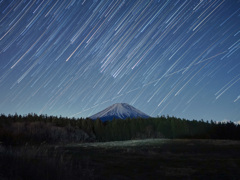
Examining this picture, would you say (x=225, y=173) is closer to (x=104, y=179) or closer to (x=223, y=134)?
(x=104, y=179)

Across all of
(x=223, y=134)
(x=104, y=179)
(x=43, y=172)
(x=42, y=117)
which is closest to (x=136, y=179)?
(x=104, y=179)

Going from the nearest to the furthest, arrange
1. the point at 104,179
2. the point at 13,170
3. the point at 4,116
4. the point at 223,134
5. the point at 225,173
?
the point at 13,170 → the point at 104,179 → the point at 225,173 → the point at 4,116 → the point at 223,134

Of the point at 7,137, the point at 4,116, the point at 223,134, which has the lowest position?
the point at 7,137

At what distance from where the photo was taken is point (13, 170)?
8203mm

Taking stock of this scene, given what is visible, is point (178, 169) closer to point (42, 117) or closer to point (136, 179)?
point (136, 179)

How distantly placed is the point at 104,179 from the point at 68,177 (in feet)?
4.94

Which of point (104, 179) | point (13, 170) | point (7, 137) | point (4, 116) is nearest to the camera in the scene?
point (13, 170)

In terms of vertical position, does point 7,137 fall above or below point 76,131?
below

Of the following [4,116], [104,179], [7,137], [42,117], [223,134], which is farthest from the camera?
[223,134]

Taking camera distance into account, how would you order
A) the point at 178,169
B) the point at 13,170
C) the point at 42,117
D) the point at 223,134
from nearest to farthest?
1. the point at 13,170
2. the point at 178,169
3. the point at 42,117
4. the point at 223,134

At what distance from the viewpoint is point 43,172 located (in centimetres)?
843

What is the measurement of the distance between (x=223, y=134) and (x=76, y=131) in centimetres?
3040

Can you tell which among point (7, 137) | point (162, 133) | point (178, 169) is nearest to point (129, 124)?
point (162, 133)

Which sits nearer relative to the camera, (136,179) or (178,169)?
(136,179)
